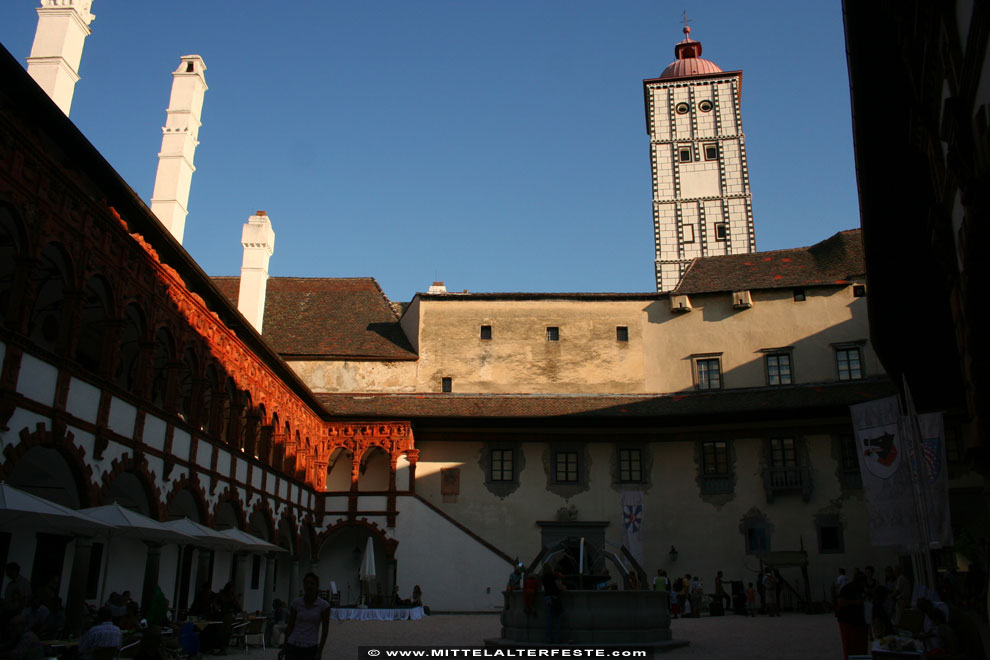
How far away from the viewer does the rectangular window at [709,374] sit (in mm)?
33469

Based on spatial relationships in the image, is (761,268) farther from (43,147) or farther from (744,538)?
(43,147)

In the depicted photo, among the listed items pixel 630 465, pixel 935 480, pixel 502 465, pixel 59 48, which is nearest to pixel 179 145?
pixel 59 48

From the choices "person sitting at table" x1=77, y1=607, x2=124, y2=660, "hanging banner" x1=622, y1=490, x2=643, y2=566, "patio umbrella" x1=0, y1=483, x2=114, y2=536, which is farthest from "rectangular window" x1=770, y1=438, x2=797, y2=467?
"person sitting at table" x1=77, y1=607, x2=124, y2=660

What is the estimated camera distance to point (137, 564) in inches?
755

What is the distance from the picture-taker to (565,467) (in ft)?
104

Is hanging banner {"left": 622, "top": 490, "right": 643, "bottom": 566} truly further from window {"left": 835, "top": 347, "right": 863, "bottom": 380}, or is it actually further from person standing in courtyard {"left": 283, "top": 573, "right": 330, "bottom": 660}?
person standing in courtyard {"left": 283, "top": 573, "right": 330, "bottom": 660}

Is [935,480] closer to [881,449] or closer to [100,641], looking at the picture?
[881,449]

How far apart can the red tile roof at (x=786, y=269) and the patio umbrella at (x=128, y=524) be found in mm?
24039

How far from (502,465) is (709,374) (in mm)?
8891

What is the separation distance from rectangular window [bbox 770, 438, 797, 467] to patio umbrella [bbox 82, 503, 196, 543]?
21.5 m

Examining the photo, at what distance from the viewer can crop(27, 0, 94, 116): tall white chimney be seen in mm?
19859

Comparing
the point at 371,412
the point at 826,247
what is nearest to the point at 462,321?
the point at 371,412

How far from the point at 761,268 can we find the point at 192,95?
2280 cm

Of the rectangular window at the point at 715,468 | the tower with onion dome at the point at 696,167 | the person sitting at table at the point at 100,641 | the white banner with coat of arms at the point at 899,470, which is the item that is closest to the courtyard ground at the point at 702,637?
the white banner with coat of arms at the point at 899,470
